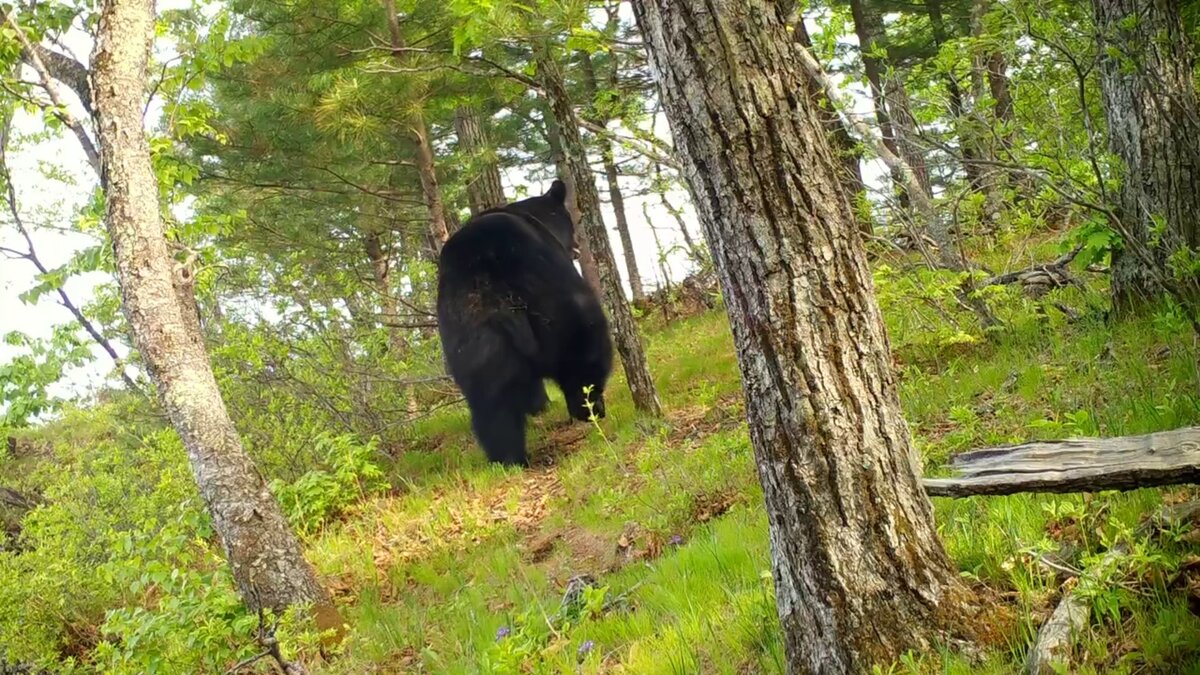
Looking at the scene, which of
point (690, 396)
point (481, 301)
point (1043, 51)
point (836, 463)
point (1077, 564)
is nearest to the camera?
point (836, 463)

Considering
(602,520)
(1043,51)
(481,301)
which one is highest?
(1043,51)

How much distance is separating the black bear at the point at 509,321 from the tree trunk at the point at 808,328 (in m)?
4.88

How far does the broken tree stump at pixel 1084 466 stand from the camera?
2070 millimetres

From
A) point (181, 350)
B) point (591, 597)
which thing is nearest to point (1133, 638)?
point (591, 597)

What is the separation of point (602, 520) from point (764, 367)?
341 cm

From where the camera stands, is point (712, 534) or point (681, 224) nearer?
point (712, 534)

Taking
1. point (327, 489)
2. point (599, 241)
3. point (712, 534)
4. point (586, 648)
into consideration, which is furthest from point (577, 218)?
point (586, 648)

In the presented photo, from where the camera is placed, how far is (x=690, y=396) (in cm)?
742

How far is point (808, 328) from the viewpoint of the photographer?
6.78ft

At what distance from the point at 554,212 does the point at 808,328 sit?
254 inches

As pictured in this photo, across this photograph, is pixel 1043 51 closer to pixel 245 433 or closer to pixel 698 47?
pixel 698 47

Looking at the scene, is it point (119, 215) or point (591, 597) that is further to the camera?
point (119, 215)

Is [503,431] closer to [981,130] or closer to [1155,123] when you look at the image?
[981,130]

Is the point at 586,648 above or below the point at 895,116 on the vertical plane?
below
